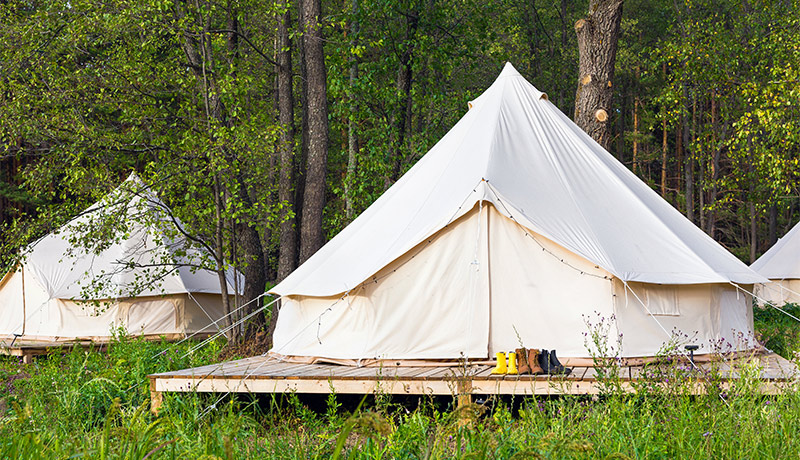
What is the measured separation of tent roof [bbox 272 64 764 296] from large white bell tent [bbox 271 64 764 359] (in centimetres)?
2

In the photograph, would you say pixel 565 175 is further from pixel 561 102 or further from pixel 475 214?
pixel 561 102

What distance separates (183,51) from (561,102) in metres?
13.6

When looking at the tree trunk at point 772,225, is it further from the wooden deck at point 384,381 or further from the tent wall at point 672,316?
the wooden deck at point 384,381

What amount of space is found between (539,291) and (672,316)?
1.09 meters

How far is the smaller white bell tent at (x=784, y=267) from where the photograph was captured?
15.9 metres

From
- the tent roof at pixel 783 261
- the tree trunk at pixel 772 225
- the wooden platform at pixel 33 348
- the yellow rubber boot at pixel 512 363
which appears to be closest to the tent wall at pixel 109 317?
the wooden platform at pixel 33 348

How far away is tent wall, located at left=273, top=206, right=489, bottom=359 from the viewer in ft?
21.7

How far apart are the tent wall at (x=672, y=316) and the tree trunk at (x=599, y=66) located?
316 centimetres

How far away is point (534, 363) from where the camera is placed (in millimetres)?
5578

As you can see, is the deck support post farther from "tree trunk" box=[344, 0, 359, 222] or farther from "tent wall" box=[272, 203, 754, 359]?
"tree trunk" box=[344, 0, 359, 222]

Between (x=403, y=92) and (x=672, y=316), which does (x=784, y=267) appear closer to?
(x=403, y=92)

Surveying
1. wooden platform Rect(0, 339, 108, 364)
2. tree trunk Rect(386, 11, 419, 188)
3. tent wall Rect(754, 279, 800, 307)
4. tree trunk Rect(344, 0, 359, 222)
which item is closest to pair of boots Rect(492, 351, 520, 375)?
tree trunk Rect(344, 0, 359, 222)

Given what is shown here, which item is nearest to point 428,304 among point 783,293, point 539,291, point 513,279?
point 513,279

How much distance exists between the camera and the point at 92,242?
29.0 feet
